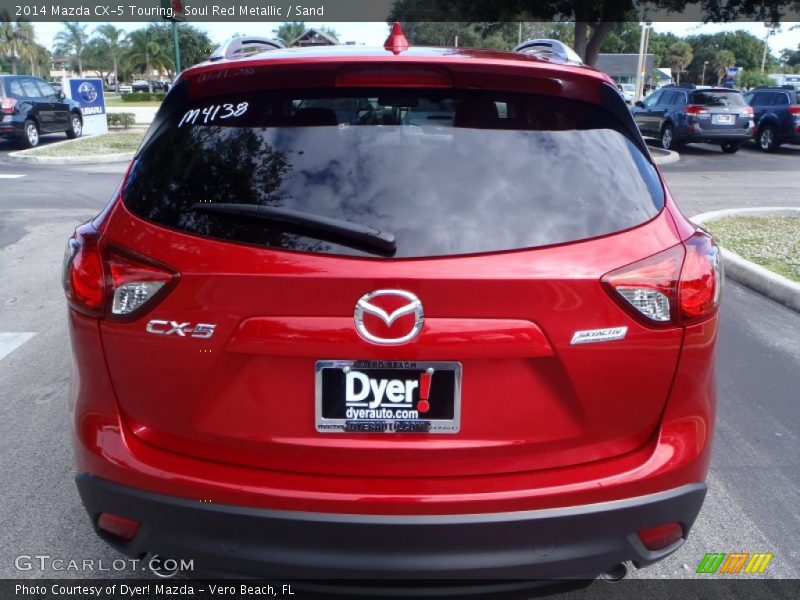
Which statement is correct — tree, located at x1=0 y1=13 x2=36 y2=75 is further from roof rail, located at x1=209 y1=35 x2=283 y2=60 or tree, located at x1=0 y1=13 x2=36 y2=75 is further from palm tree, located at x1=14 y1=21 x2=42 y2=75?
roof rail, located at x1=209 y1=35 x2=283 y2=60

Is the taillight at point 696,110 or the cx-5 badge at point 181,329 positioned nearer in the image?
the cx-5 badge at point 181,329

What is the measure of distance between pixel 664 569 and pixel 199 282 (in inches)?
81.7

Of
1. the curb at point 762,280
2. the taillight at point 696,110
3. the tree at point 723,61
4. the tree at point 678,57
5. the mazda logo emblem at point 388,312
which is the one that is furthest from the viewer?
the tree at point 678,57

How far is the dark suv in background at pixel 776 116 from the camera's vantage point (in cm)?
1959

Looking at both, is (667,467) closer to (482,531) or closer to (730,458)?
(482,531)

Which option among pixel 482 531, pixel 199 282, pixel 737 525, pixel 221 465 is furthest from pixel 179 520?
pixel 737 525

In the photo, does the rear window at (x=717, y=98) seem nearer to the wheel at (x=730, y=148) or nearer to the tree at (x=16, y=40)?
the wheel at (x=730, y=148)

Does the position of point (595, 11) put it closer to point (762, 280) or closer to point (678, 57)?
point (762, 280)

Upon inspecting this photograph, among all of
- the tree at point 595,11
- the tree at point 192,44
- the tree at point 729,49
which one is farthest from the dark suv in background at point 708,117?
the tree at point 729,49

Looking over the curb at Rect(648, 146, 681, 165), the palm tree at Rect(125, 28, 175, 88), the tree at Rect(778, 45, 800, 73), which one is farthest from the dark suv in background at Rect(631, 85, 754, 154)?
the tree at Rect(778, 45, 800, 73)

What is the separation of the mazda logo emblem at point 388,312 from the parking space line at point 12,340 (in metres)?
3.98

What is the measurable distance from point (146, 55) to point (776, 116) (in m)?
64.6

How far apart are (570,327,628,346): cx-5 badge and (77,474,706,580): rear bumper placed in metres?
0.45

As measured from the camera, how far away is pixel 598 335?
6.50 ft
